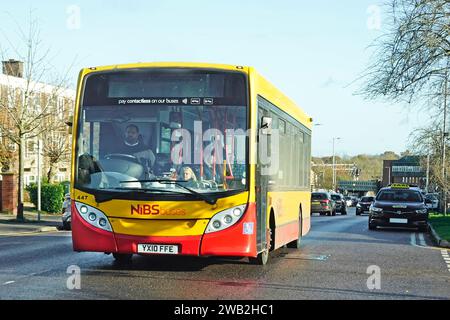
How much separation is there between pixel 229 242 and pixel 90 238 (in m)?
2.03

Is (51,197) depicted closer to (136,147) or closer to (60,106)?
(60,106)

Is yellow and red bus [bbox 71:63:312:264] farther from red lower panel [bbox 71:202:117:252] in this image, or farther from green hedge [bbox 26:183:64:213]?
green hedge [bbox 26:183:64:213]

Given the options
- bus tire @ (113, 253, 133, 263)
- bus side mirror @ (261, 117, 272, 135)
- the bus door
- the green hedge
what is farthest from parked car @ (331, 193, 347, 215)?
bus side mirror @ (261, 117, 272, 135)

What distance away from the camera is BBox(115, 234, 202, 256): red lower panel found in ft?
35.4

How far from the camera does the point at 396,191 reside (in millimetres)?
29484

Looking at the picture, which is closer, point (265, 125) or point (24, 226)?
point (265, 125)

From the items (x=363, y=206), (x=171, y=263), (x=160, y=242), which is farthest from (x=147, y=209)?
(x=363, y=206)

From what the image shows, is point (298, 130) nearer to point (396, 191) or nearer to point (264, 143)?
point (264, 143)

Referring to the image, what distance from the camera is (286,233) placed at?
14.6 metres

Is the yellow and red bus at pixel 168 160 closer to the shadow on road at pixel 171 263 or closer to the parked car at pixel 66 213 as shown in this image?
the shadow on road at pixel 171 263

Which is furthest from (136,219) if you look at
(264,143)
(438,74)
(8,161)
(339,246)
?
(8,161)

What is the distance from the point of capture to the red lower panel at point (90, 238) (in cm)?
1100

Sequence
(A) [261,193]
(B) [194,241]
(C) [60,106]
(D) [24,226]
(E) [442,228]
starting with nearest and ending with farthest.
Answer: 1. (B) [194,241]
2. (A) [261,193]
3. (D) [24,226]
4. (E) [442,228]
5. (C) [60,106]

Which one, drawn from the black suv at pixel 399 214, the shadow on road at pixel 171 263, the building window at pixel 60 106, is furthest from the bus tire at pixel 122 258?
the building window at pixel 60 106
